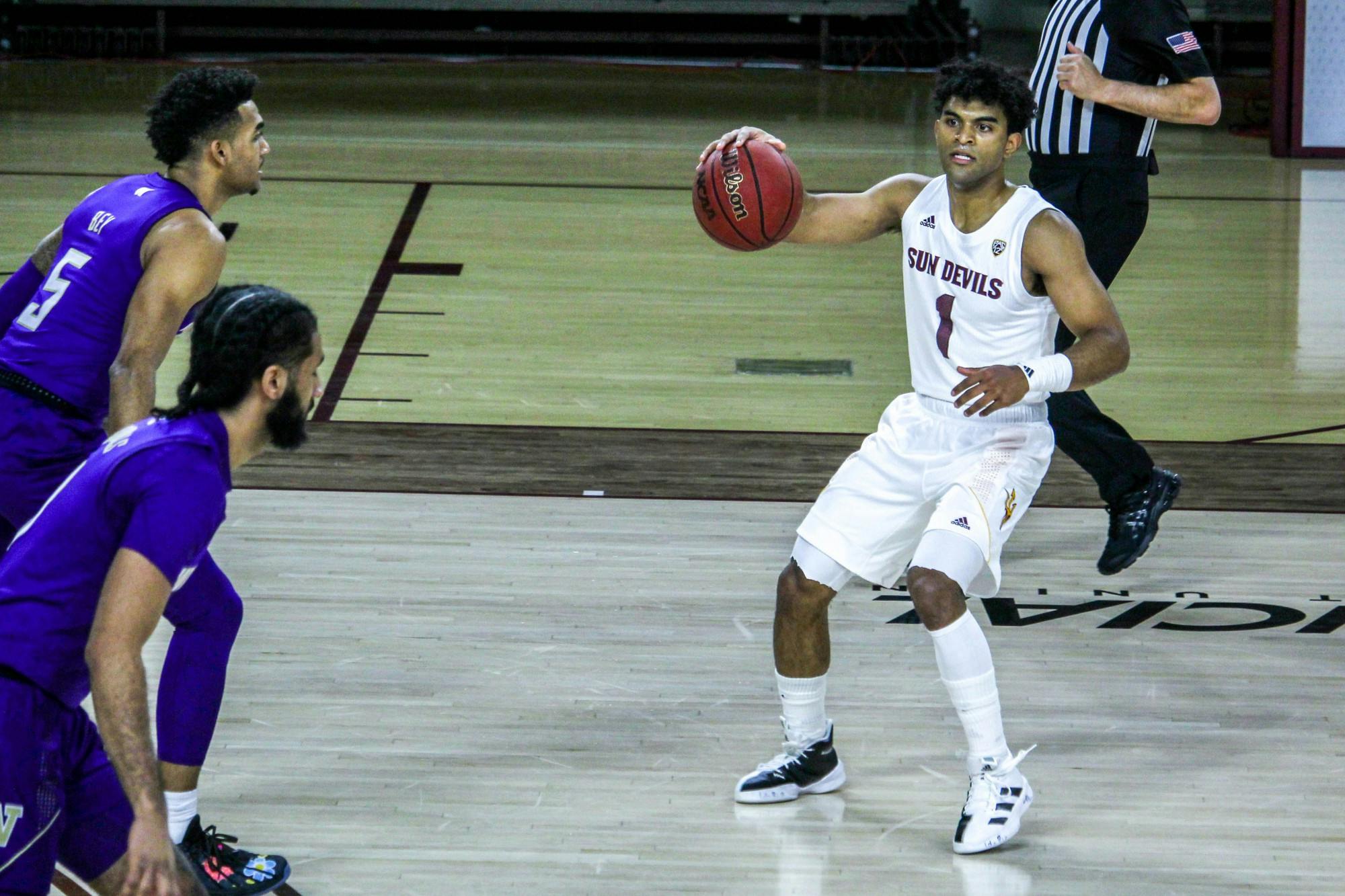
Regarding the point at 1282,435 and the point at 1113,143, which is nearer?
the point at 1113,143

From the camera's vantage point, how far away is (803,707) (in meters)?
3.69

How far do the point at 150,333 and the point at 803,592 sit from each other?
1.43m

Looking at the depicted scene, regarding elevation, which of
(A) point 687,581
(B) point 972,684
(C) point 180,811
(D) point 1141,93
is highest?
(D) point 1141,93

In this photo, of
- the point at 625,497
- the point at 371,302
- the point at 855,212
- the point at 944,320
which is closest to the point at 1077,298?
the point at 944,320

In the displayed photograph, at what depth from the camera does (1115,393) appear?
23.7 feet

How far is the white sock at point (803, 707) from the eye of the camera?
369cm

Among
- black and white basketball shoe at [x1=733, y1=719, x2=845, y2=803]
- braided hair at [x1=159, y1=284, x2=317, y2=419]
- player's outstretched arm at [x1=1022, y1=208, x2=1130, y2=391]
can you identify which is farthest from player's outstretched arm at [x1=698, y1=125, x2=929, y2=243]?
braided hair at [x1=159, y1=284, x2=317, y2=419]

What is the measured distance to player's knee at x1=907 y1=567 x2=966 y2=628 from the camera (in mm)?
3396

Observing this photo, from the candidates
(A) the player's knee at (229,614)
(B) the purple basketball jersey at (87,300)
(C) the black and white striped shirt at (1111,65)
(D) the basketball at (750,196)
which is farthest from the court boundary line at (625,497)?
(A) the player's knee at (229,614)

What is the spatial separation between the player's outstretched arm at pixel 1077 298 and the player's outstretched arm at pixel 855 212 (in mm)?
401

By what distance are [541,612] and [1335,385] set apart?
4144 mm

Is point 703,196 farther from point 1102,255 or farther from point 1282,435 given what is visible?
point 1282,435

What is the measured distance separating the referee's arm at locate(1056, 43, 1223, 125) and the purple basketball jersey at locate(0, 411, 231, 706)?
317 centimetres

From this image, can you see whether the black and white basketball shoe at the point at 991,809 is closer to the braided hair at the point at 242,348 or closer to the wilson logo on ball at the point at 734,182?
the wilson logo on ball at the point at 734,182
